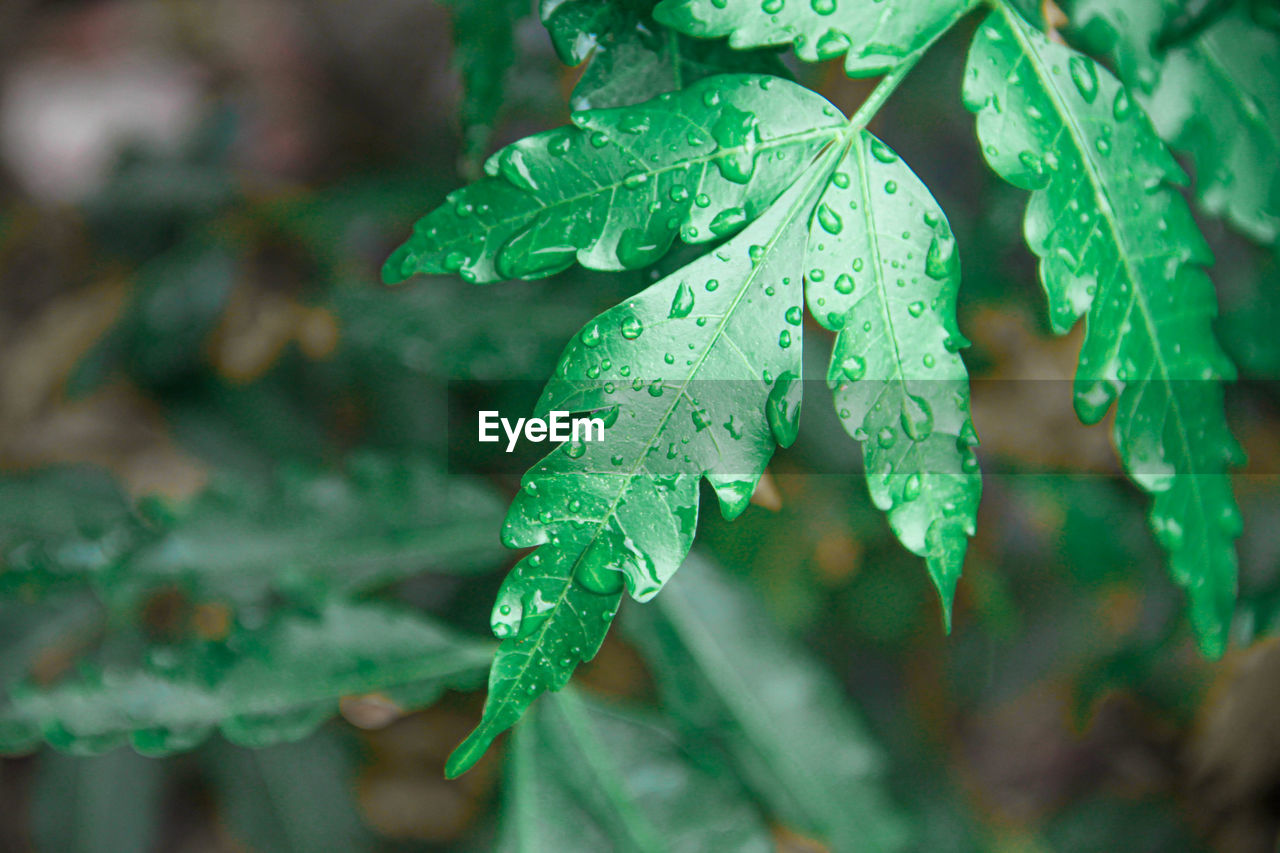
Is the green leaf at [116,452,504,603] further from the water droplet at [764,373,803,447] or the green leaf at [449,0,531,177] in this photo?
the water droplet at [764,373,803,447]

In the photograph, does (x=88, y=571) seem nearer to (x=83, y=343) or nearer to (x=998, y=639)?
(x=83, y=343)

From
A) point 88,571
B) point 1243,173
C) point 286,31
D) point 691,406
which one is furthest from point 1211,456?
point 286,31

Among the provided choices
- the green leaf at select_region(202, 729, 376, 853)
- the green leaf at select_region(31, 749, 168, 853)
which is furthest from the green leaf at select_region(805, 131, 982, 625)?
the green leaf at select_region(31, 749, 168, 853)

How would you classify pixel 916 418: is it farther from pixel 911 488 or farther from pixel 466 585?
pixel 466 585

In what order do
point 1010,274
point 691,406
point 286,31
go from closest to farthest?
point 691,406 < point 1010,274 < point 286,31

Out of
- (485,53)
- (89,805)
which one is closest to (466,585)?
(89,805)

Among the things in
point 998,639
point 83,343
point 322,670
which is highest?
point 322,670
